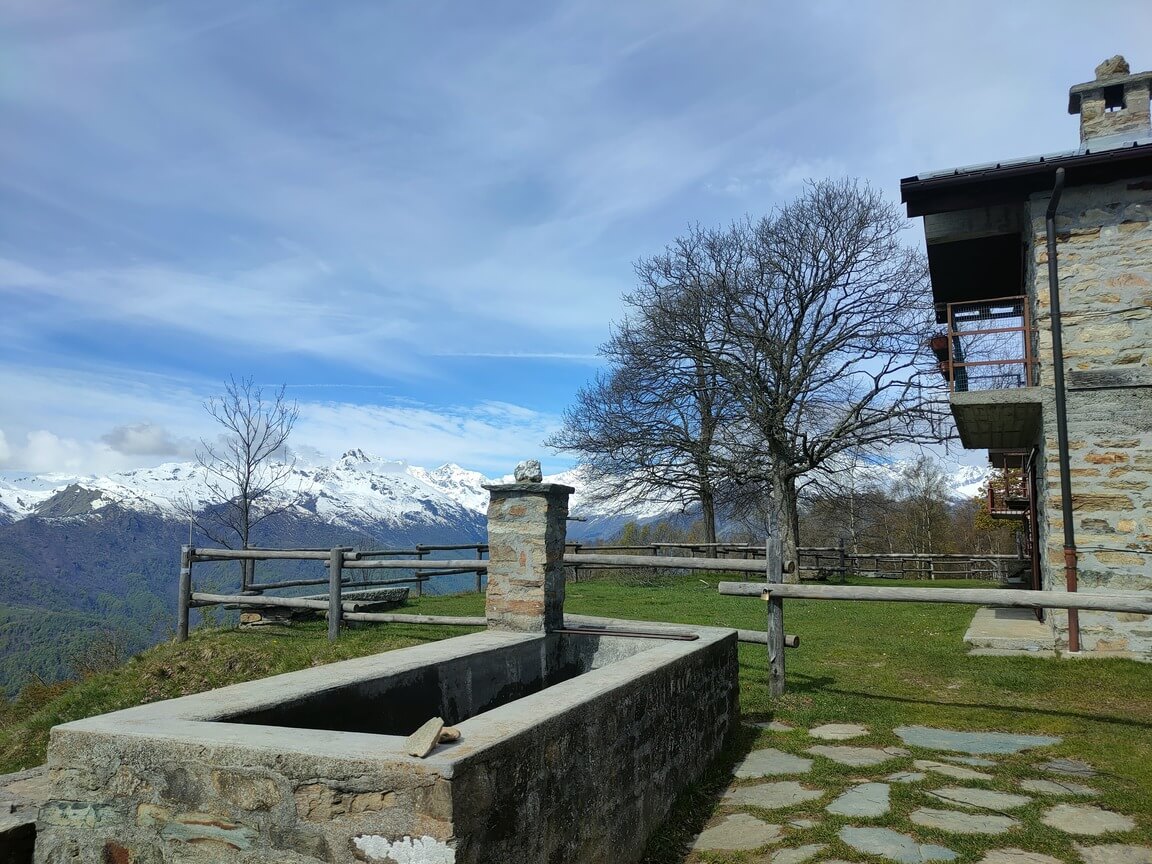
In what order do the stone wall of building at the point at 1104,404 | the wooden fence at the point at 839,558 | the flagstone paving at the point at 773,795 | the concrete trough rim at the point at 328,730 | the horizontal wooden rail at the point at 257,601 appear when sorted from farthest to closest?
the wooden fence at the point at 839,558
the horizontal wooden rail at the point at 257,601
the stone wall of building at the point at 1104,404
the flagstone paving at the point at 773,795
the concrete trough rim at the point at 328,730

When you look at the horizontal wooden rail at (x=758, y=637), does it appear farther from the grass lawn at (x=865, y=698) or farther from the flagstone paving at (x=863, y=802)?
the flagstone paving at (x=863, y=802)

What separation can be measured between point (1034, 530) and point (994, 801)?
9203 millimetres

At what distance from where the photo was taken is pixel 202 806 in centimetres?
234

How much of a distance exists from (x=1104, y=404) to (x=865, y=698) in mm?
4396

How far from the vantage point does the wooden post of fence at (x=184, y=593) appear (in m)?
9.07

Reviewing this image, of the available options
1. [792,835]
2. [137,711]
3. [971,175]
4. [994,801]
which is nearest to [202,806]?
[137,711]

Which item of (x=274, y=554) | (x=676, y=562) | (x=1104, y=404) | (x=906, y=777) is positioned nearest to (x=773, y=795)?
(x=906, y=777)

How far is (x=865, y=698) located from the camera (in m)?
6.22

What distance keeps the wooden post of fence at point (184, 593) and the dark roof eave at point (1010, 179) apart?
9686mm

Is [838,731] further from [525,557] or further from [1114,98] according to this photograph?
[1114,98]

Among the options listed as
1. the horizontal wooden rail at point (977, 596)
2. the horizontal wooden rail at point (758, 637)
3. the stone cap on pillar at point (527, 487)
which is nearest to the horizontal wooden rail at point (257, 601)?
the stone cap on pillar at point (527, 487)

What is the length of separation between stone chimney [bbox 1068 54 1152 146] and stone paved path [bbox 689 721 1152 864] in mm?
8402

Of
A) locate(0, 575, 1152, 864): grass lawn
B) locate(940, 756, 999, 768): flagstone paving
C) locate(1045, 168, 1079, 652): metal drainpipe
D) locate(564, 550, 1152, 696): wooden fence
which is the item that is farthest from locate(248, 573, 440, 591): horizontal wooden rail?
locate(1045, 168, 1079, 652): metal drainpipe

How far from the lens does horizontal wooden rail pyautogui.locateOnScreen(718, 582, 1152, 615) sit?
4957 mm
